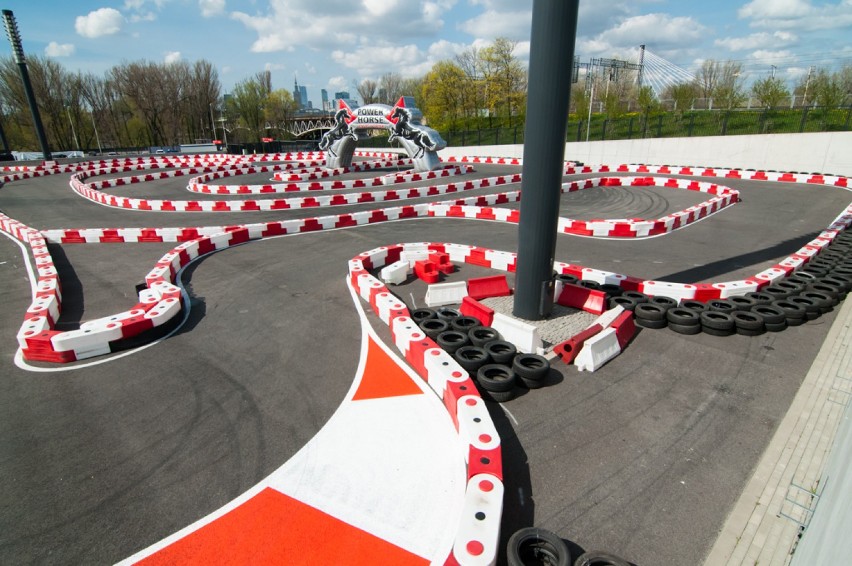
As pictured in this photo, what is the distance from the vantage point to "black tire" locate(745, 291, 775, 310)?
6562 mm

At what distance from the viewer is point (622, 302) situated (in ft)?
22.2

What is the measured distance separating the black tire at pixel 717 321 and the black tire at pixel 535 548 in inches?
177

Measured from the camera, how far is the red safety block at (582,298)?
6645mm

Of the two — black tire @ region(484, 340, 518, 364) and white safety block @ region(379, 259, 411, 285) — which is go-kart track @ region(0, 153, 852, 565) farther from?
black tire @ region(484, 340, 518, 364)

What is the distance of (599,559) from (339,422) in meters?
2.60

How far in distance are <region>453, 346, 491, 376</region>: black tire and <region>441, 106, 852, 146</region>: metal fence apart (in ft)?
91.8

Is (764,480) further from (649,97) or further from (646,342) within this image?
(649,97)

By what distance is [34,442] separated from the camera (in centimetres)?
425

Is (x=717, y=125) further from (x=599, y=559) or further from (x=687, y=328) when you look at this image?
(x=599, y=559)

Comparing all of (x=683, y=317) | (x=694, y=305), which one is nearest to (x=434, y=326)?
(x=683, y=317)

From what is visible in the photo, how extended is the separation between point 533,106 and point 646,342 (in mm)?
3465

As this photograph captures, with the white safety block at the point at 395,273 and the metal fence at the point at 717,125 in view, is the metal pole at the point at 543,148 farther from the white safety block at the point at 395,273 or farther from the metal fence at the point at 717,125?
the metal fence at the point at 717,125

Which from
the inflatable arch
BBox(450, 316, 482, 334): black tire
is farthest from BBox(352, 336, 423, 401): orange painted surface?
the inflatable arch

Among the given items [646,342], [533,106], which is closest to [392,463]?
[646,342]
